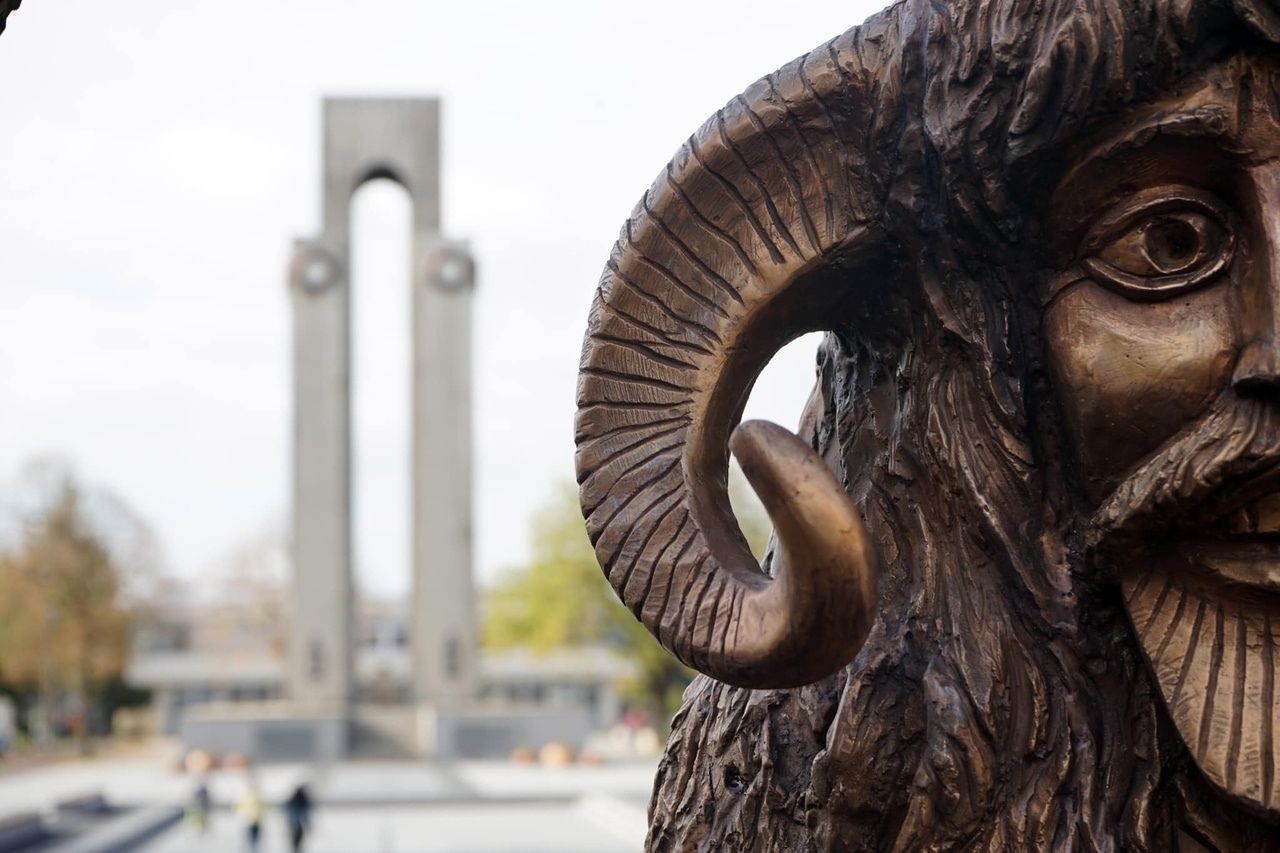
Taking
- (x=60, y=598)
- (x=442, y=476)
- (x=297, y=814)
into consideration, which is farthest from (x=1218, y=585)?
(x=60, y=598)

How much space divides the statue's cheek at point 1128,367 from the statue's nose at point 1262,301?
0.03 m

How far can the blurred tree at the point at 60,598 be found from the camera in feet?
141

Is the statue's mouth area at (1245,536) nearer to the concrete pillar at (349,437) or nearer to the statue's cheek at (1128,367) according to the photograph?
the statue's cheek at (1128,367)

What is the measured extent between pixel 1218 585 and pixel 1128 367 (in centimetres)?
29

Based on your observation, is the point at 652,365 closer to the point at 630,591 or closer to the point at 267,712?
the point at 630,591

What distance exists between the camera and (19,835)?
53.4 feet

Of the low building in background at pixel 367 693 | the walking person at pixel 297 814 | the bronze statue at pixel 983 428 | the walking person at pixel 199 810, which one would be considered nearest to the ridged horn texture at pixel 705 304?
the bronze statue at pixel 983 428

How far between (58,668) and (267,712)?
1550 centimetres

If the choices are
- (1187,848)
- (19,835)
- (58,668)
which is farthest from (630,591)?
(58,668)

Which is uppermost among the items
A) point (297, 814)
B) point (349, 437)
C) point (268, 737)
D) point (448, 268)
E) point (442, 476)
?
point (448, 268)

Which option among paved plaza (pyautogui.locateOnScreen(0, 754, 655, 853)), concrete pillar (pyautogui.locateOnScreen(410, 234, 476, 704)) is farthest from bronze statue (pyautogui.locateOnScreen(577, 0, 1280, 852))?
concrete pillar (pyautogui.locateOnScreen(410, 234, 476, 704))

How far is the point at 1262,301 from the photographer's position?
5.25 feet

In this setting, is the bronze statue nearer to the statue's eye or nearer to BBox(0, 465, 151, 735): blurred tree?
the statue's eye

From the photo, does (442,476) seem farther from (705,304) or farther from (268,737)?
(705,304)
